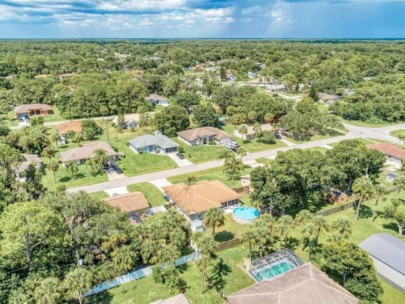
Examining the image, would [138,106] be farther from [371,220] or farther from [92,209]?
[371,220]

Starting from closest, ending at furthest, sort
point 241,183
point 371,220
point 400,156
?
point 371,220
point 241,183
point 400,156

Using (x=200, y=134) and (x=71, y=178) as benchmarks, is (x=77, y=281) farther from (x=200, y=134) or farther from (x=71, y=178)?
(x=200, y=134)

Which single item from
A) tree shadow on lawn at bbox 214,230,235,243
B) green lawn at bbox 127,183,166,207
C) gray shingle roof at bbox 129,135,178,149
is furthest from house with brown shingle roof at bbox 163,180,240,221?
gray shingle roof at bbox 129,135,178,149

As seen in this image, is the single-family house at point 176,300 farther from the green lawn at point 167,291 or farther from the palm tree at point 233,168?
the palm tree at point 233,168

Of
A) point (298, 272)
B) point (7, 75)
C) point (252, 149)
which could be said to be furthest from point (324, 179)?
point (7, 75)

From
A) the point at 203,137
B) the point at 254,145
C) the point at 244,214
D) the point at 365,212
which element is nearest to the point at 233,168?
the point at 244,214

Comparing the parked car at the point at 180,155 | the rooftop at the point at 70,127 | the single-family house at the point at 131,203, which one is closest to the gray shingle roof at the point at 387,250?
the single-family house at the point at 131,203

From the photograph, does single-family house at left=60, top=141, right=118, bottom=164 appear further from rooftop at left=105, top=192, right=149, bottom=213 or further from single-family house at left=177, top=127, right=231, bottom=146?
single-family house at left=177, top=127, right=231, bottom=146
